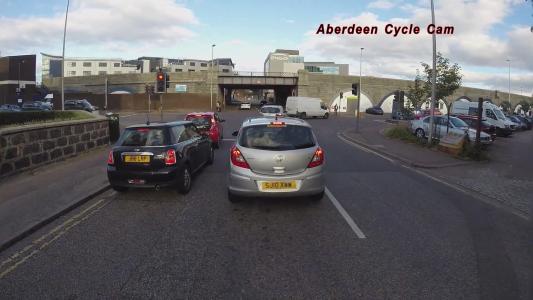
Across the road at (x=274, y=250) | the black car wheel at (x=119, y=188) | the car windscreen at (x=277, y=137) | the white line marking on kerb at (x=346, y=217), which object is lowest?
the road at (x=274, y=250)

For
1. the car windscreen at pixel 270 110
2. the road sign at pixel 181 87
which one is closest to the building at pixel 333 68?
the road sign at pixel 181 87

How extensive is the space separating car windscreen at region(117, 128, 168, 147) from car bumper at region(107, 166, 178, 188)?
59 centimetres

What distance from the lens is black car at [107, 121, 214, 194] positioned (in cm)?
752

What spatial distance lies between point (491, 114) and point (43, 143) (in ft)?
93.9

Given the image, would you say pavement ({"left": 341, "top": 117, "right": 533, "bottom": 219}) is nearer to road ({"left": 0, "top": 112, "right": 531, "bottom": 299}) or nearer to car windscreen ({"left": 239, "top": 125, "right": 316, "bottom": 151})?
road ({"left": 0, "top": 112, "right": 531, "bottom": 299})

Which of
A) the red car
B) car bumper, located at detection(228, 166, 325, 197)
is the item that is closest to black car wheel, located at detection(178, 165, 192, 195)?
car bumper, located at detection(228, 166, 325, 197)

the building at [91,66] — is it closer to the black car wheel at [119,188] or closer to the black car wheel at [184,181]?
the black car wheel at [119,188]

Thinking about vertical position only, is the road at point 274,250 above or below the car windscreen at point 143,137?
below

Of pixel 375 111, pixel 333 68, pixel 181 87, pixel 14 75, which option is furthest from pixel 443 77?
pixel 333 68

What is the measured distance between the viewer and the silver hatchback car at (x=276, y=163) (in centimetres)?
644

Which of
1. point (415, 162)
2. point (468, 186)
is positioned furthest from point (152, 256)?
point (415, 162)

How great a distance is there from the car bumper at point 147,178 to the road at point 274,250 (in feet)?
1.12

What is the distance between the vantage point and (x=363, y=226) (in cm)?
595

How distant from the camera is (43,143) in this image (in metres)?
10.5
